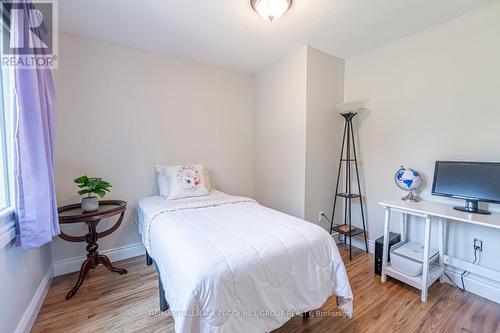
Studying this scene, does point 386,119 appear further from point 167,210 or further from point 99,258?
point 99,258

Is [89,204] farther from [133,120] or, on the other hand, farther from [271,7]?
[271,7]

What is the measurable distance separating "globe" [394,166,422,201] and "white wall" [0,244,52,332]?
10.2 feet

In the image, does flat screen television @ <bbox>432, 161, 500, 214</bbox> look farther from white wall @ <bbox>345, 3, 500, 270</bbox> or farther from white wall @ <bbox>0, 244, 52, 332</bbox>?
white wall @ <bbox>0, 244, 52, 332</bbox>

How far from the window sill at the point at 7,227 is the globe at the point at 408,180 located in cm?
309

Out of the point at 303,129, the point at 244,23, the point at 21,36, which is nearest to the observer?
the point at 21,36

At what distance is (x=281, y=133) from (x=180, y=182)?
1.42m

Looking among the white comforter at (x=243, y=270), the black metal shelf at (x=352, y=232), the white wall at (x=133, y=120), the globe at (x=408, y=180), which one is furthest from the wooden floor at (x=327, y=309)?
the globe at (x=408, y=180)

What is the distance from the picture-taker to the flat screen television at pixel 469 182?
1696 millimetres

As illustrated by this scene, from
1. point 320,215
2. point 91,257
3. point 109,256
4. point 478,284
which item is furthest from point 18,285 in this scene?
point 478,284

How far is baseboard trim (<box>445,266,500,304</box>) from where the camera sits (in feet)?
5.78

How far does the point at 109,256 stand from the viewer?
Answer: 7.90 feet

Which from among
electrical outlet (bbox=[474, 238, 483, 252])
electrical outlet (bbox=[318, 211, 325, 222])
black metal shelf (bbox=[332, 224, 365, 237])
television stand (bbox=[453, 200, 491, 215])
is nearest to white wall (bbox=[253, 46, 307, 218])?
electrical outlet (bbox=[318, 211, 325, 222])

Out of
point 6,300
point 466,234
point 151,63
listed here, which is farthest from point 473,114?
point 6,300

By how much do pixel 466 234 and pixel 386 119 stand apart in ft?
4.36
